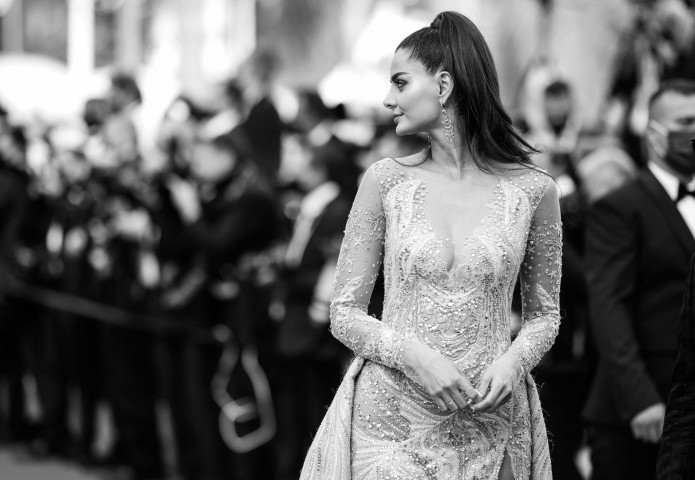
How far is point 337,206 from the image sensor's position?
666 centimetres

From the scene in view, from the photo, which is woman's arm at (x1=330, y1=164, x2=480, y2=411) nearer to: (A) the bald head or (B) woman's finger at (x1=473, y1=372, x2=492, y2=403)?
(B) woman's finger at (x1=473, y1=372, x2=492, y2=403)

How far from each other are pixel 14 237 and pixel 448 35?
674 centimetres

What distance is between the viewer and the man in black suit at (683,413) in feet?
10.0

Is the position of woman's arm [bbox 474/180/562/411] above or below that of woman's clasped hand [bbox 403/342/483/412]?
above

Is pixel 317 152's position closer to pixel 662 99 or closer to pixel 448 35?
pixel 662 99

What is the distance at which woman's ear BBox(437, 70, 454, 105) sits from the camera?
10.9 ft

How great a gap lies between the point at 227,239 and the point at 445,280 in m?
3.96

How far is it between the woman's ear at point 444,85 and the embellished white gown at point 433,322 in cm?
21

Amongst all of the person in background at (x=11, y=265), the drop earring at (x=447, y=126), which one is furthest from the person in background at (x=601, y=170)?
the person in background at (x=11, y=265)

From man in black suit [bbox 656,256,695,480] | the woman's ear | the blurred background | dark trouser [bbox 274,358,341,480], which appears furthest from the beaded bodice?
dark trouser [bbox 274,358,341,480]

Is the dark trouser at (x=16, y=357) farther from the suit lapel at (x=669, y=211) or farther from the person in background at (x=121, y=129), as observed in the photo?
the suit lapel at (x=669, y=211)

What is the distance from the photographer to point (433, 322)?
3309mm

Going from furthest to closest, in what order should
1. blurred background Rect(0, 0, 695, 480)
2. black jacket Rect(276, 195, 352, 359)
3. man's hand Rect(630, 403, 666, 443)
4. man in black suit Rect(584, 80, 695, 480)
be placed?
blurred background Rect(0, 0, 695, 480) < black jacket Rect(276, 195, 352, 359) < man in black suit Rect(584, 80, 695, 480) < man's hand Rect(630, 403, 666, 443)

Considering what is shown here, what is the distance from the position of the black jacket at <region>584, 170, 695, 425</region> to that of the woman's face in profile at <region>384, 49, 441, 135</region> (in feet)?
5.25
